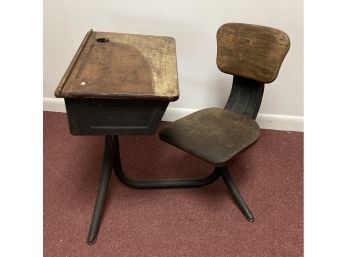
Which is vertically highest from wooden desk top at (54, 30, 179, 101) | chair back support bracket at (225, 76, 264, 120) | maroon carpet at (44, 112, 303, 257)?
wooden desk top at (54, 30, 179, 101)

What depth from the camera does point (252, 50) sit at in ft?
5.50

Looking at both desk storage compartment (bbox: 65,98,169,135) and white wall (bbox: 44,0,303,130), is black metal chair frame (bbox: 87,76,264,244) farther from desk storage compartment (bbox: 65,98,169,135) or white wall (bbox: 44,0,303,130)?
white wall (bbox: 44,0,303,130)

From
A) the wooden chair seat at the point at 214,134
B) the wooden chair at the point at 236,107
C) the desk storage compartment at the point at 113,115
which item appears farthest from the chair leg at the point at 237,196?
the desk storage compartment at the point at 113,115

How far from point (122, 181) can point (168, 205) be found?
284 millimetres

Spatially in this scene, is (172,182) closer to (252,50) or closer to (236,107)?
(236,107)

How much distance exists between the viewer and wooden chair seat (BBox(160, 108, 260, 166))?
4.75ft

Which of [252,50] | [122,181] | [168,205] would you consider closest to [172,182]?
[168,205]

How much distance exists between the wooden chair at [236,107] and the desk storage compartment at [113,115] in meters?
0.30

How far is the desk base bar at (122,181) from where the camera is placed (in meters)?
1.57

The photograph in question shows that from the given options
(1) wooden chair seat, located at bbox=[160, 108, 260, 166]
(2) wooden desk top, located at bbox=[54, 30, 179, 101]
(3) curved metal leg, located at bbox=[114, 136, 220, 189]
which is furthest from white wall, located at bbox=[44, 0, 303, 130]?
(3) curved metal leg, located at bbox=[114, 136, 220, 189]

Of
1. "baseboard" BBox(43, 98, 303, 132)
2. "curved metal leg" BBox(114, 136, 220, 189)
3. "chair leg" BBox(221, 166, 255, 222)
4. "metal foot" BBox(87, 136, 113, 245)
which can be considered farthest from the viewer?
"baseboard" BBox(43, 98, 303, 132)

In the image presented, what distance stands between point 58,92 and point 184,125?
2.25ft

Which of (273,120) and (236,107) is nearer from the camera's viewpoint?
(236,107)

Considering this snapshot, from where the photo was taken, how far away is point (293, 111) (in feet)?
7.72
